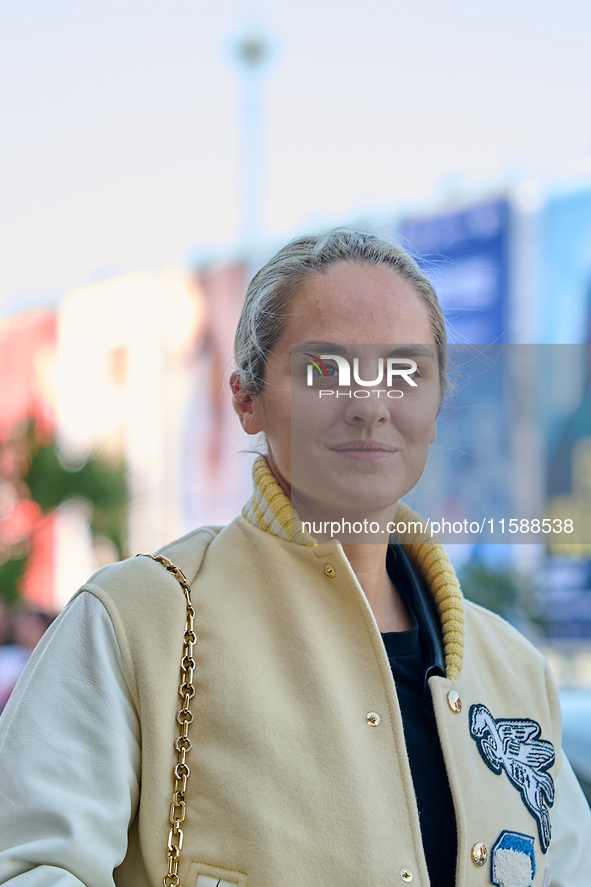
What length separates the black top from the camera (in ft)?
3.70

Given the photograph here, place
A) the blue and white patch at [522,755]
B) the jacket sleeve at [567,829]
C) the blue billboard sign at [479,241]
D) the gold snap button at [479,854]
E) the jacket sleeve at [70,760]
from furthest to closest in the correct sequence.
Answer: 1. the blue billboard sign at [479,241]
2. the jacket sleeve at [567,829]
3. the blue and white patch at [522,755]
4. the gold snap button at [479,854]
5. the jacket sleeve at [70,760]

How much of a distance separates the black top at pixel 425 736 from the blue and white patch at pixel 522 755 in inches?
3.3

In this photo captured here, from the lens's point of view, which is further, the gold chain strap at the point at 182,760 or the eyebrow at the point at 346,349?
the eyebrow at the point at 346,349

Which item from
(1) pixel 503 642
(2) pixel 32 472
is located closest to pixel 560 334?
(2) pixel 32 472

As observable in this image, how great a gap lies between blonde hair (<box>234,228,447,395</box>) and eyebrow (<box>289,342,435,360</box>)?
7cm

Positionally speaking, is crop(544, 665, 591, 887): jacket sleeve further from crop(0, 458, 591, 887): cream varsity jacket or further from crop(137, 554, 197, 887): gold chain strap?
crop(137, 554, 197, 887): gold chain strap

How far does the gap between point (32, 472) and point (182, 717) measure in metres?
5.03

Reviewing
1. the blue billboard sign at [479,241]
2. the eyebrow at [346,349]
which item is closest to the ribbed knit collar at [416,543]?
the eyebrow at [346,349]

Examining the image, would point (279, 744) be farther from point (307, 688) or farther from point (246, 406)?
point (246, 406)

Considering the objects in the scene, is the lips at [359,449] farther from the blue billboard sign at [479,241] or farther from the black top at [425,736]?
the blue billboard sign at [479,241]

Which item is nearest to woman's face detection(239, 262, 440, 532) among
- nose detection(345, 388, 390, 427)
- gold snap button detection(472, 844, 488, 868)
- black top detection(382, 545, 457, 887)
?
nose detection(345, 388, 390, 427)

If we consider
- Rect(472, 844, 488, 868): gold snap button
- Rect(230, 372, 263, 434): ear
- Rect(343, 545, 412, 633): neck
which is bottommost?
Rect(472, 844, 488, 868): gold snap button

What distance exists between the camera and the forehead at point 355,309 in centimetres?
120

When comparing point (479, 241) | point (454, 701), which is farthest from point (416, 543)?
point (479, 241)
